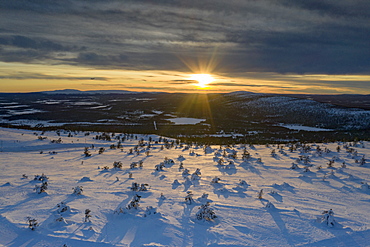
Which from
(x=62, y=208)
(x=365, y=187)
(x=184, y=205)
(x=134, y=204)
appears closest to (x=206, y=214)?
(x=184, y=205)

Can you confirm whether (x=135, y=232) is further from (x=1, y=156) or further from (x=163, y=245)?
(x=1, y=156)

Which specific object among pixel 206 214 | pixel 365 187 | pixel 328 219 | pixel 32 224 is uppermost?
pixel 365 187

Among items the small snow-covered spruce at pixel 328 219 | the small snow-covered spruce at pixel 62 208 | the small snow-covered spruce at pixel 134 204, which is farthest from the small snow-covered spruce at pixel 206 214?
the small snow-covered spruce at pixel 62 208

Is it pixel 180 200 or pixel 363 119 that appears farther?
pixel 363 119

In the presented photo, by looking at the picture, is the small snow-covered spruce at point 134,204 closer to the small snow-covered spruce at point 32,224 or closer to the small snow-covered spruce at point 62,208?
the small snow-covered spruce at point 62,208

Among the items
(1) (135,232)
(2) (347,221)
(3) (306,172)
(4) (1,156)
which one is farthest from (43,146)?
(2) (347,221)

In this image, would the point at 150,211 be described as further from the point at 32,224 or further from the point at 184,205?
the point at 32,224

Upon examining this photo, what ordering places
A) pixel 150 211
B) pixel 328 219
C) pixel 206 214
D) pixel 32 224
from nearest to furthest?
pixel 32 224
pixel 328 219
pixel 206 214
pixel 150 211

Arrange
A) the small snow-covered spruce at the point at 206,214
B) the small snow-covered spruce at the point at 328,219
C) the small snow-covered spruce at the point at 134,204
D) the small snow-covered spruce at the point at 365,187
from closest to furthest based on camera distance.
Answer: the small snow-covered spruce at the point at 328,219 < the small snow-covered spruce at the point at 206,214 < the small snow-covered spruce at the point at 134,204 < the small snow-covered spruce at the point at 365,187
